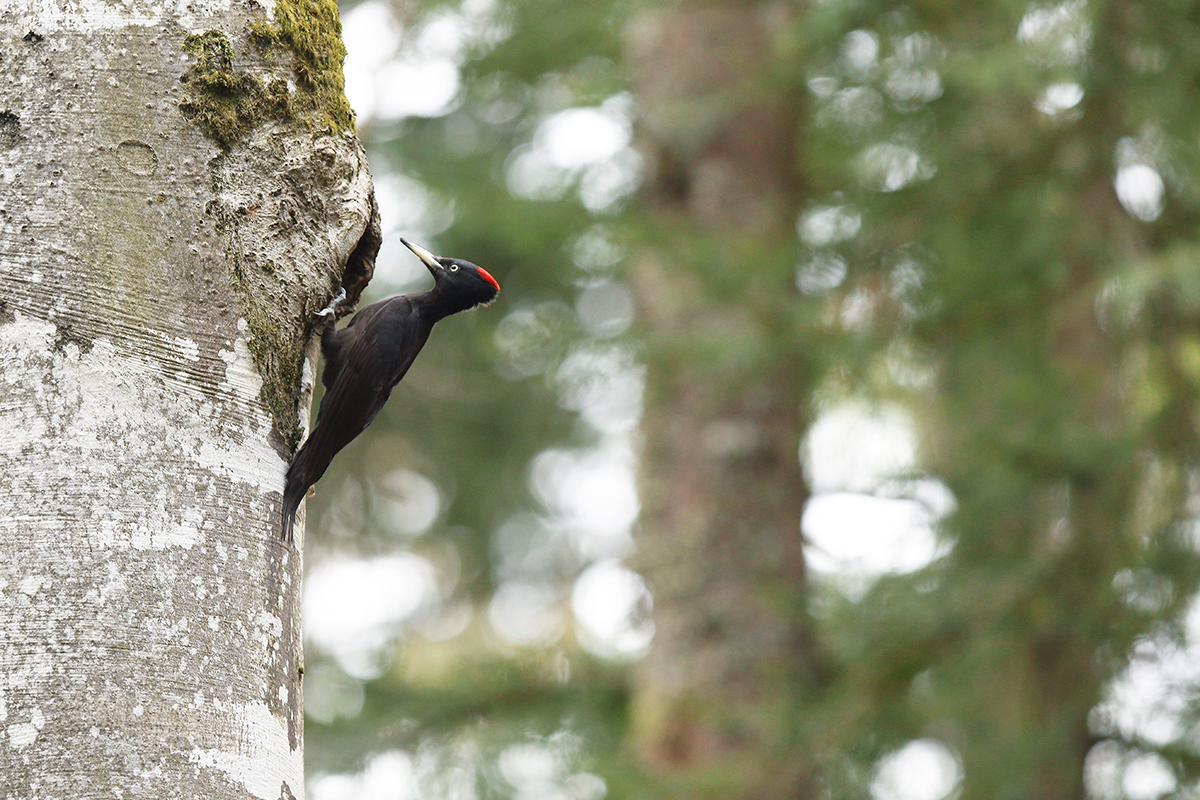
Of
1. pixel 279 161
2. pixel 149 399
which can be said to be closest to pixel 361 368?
pixel 279 161

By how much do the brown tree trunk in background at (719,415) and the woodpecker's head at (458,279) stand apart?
128 cm

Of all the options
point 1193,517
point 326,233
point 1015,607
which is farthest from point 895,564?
point 326,233

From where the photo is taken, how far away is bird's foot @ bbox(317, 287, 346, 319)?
89.3 inches

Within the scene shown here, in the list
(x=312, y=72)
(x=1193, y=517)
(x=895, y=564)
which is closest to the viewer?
(x=312, y=72)

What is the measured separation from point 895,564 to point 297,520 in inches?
138

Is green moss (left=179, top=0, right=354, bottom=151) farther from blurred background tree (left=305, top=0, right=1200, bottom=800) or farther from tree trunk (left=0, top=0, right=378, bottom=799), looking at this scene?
blurred background tree (left=305, top=0, right=1200, bottom=800)

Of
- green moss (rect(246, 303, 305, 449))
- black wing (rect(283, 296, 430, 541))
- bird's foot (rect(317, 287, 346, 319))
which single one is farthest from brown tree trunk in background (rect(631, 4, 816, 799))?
green moss (rect(246, 303, 305, 449))

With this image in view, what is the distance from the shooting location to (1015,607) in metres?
4.78

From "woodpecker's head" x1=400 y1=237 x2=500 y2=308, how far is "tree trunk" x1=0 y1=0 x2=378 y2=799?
68.5 inches

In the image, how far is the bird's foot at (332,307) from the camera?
227 cm

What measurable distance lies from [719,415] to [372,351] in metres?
2.84

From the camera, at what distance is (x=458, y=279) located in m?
3.93

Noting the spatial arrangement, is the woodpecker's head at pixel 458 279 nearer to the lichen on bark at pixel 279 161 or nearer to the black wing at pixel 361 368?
the black wing at pixel 361 368

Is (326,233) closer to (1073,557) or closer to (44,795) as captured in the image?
(44,795)
